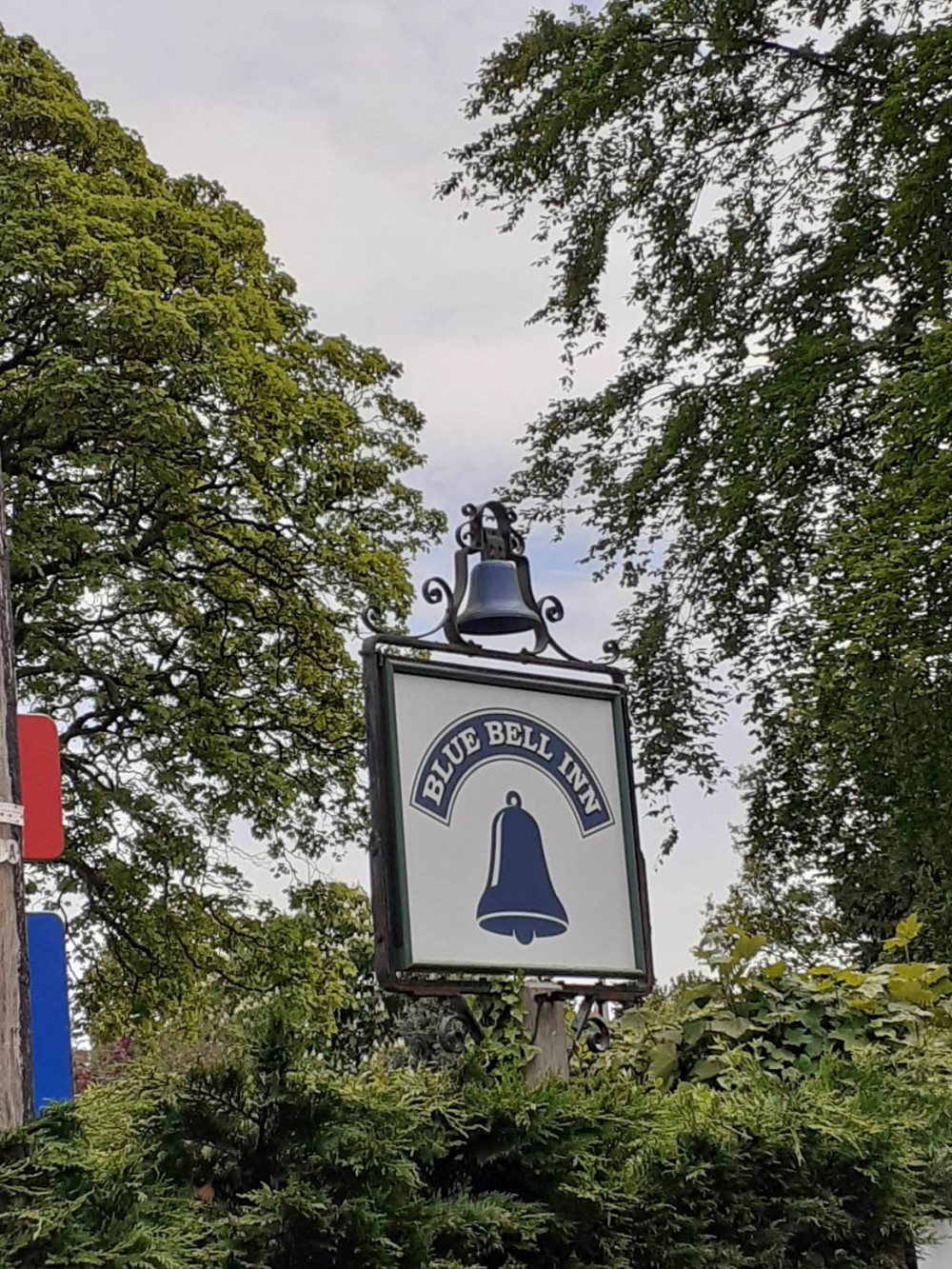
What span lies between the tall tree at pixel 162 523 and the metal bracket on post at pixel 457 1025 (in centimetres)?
948

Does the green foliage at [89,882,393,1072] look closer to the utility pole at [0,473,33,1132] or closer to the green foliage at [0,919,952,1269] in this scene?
the utility pole at [0,473,33,1132]

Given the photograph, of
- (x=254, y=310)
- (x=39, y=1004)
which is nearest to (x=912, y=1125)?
(x=39, y=1004)

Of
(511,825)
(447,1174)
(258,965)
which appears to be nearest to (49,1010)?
(511,825)

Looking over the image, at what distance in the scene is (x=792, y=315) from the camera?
14219 mm

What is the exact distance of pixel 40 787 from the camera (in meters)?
4.86

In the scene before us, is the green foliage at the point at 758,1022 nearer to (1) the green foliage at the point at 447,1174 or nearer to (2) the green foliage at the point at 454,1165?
(2) the green foliage at the point at 454,1165

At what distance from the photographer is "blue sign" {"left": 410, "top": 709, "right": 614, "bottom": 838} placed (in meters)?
4.04

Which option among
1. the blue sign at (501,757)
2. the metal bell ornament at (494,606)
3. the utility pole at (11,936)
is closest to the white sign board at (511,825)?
the blue sign at (501,757)

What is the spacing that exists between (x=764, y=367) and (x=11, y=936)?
1112 cm

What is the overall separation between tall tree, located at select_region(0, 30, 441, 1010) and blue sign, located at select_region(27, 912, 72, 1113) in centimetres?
772

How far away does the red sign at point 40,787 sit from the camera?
186 inches

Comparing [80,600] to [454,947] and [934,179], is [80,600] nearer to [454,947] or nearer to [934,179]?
[934,179]

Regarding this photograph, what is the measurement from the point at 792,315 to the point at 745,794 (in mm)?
4563

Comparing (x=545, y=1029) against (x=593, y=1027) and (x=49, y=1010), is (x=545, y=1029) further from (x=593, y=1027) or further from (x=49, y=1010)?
(x=49, y=1010)
